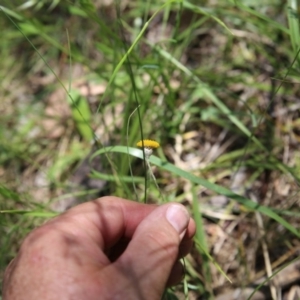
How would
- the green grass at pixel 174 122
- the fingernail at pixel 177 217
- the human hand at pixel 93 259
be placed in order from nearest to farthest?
the human hand at pixel 93 259
the fingernail at pixel 177 217
the green grass at pixel 174 122

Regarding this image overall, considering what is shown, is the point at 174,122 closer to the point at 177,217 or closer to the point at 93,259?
the point at 177,217

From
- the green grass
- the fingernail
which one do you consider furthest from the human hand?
the green grass

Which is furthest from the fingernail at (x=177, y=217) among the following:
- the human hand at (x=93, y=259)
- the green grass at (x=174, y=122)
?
the green grass at (x=174, y=122)

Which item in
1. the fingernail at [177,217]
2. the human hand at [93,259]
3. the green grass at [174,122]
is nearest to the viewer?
the human hand at [93,259]

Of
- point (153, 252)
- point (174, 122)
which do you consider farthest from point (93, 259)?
point (174, 122)

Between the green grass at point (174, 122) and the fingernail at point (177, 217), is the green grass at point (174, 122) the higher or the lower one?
the lower one

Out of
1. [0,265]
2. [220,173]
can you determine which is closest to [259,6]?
[220,173]

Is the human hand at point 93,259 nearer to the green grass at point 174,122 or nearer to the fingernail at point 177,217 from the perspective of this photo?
the fingernail at point 177,217

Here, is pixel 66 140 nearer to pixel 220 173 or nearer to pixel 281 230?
pixel 220 173
